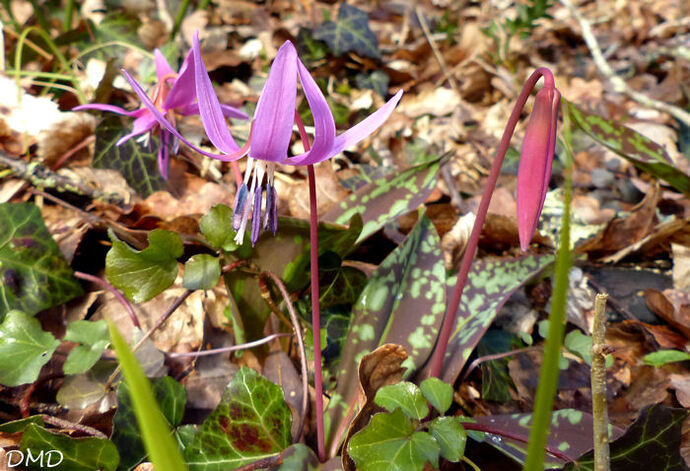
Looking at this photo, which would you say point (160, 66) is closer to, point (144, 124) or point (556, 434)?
point (144, 124)

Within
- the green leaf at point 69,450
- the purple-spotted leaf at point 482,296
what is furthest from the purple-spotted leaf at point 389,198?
the green leaf at point 69,450

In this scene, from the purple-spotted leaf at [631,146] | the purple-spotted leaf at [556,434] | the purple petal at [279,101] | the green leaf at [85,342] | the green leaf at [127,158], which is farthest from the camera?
the green leaf at [127,158]

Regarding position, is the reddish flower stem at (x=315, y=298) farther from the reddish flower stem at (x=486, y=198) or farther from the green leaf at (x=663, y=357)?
the green leaf at (x=663, y=357)

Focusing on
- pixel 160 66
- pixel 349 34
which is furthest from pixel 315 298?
pixel 349 34

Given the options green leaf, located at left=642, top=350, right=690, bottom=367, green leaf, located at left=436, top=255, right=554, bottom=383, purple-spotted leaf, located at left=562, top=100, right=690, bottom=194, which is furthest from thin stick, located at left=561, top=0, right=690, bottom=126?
green leaf, located at left=436, top=255, right=554, bottom=383

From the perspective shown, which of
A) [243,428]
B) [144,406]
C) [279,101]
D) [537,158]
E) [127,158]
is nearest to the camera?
[144,406]

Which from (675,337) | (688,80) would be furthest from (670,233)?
(688,80)

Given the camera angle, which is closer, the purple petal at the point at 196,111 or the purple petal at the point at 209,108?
the purple petal at the point at 209,108
